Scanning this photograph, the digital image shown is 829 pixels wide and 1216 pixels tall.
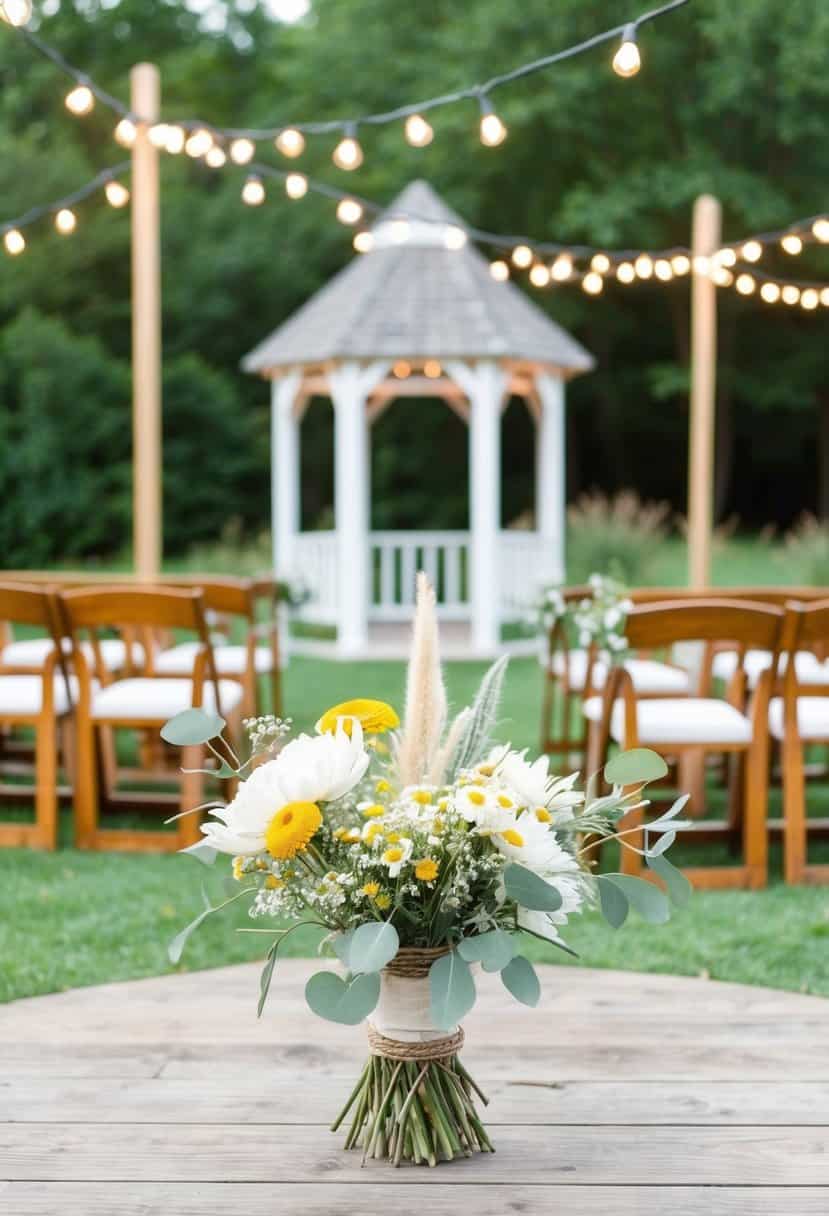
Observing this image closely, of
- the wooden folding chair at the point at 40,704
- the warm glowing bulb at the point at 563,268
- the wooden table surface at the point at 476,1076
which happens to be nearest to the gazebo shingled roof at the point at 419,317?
the warm glowing bulb at the point at 563,268

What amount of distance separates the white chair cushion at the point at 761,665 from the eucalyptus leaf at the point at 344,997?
3.74 m

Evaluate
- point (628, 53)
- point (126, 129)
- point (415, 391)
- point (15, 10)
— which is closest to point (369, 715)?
point (628, 53)

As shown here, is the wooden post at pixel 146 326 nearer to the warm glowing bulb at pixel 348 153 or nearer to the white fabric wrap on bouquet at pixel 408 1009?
the warm glowing bulb at pixel 348 153

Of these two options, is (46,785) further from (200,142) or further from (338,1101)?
(338,1101)

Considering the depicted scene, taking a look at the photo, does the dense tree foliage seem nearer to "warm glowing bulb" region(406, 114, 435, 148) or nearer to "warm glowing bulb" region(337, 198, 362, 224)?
"warm glowing bulb" region(337, 198, 362, 224)

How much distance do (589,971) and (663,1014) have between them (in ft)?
1.23

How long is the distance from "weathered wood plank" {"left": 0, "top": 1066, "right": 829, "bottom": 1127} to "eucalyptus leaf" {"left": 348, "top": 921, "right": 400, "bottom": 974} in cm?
63

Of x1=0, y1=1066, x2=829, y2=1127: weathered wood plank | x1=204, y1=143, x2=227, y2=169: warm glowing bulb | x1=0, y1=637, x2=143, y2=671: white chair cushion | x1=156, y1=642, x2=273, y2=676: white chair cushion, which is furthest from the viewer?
x1=204, y1=143, x2=227, y2=169: warm glowing bulb

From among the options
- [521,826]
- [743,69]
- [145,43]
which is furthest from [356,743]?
[145,43]

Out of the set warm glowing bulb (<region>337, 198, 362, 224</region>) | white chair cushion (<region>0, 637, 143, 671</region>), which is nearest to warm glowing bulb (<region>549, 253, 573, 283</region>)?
warm glowing bulb (<region>337, 198, 362, 224</region>)

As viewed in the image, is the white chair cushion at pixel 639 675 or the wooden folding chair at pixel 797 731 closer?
the wooden folding chair at pixel 797 731

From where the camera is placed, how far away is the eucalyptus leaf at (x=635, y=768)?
2.23 metres

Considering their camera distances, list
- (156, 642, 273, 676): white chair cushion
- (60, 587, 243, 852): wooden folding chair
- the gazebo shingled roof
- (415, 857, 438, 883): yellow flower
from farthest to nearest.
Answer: the gazebo shingled roof → (156, 642, 273, 676): white chair cushion → (60, 587, 243, 852): wooden folding chair → (415, 857, 438, 883): yellow flower

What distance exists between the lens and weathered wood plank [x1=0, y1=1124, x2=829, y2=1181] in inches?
91.7
